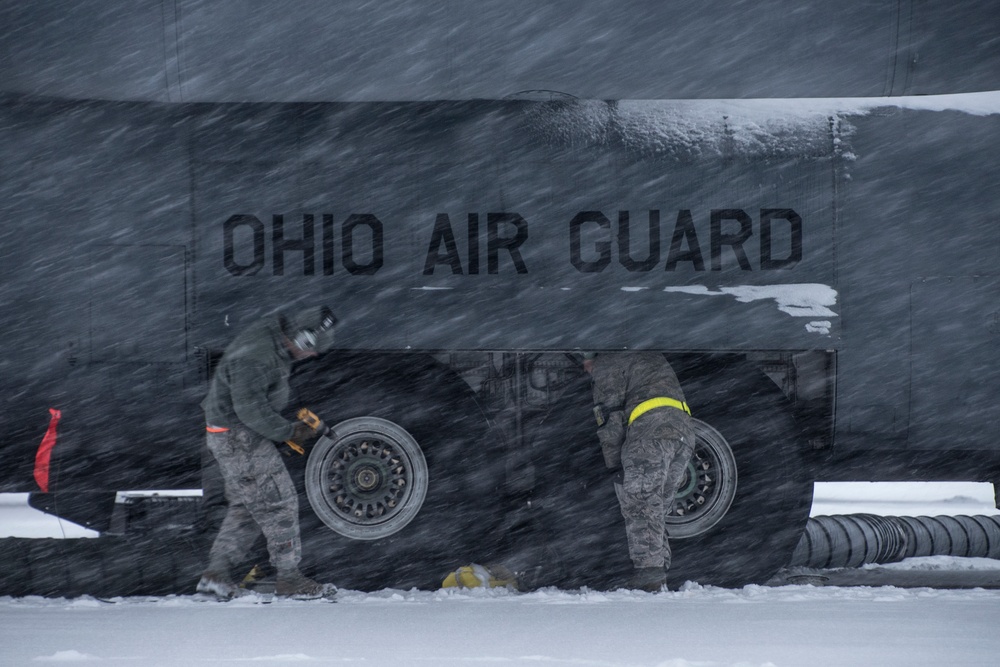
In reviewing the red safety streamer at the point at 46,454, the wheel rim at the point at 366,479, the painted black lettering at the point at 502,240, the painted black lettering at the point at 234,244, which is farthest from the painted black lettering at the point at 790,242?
the red safety streamer at the point at 46,454

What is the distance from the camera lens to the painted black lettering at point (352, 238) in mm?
6043

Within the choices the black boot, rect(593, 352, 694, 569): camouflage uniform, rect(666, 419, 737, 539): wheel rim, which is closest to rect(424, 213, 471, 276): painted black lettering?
rect(593, 352, 694, 569): camouflage uniform

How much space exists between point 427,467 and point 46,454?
234 centimetres

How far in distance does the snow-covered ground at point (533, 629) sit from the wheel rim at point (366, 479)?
0.45 metres

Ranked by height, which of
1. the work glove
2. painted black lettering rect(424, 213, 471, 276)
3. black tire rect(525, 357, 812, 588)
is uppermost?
painted black lettering rect(424, 213, 471, 276)

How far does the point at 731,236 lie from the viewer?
6.06 metres

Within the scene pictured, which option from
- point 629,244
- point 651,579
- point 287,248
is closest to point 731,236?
point 629,244

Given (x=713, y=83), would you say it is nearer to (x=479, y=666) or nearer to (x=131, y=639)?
(x=479, y=666)

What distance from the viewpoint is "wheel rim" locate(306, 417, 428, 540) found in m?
6.23

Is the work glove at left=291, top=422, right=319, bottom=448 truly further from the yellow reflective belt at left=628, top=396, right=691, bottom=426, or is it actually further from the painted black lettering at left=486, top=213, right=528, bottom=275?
the yellow reflective belt at left=628, top=396, right=691, bottom=426

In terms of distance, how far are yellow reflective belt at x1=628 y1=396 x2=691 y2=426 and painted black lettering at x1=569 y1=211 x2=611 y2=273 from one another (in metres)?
0.86

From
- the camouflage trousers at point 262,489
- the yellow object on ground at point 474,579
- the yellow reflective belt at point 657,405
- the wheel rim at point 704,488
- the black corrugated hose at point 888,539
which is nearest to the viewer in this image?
the camouflage trousers at point 262,489

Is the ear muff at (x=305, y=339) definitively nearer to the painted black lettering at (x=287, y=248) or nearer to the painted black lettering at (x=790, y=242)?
the painted black lettering at (x=287, y=248)

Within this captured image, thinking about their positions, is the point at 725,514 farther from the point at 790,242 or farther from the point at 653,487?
the point at 790,242
